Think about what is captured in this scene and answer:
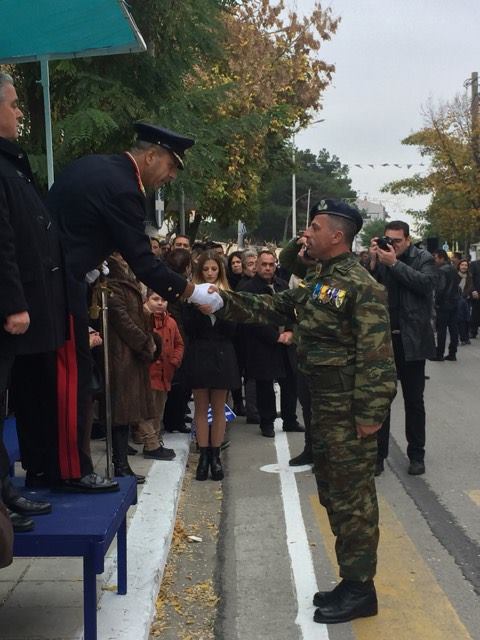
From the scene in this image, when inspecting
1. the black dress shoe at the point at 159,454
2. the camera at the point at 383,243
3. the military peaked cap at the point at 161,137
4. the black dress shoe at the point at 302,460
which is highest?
the military peaked cap at the point at 161,137

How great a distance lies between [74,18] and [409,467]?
4.41 m

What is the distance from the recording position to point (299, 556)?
5.30m

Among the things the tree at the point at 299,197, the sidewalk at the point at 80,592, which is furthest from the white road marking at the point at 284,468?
the tree at the point at 299,197

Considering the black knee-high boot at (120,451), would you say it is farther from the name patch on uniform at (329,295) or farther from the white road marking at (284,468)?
the name patch on uniform at (329,295)

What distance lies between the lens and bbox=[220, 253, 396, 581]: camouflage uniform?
13.7ft

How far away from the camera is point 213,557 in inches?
211

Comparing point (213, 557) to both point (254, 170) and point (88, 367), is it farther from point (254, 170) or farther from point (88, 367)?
point (254, 170)

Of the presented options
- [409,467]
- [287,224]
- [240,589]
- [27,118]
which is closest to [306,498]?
[409,467]

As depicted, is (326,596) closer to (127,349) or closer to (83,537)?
(83,537)

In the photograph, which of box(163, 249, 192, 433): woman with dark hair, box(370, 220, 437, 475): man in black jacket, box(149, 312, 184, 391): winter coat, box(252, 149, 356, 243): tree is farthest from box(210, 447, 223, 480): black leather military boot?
box(252, 149, 356, 243): tree

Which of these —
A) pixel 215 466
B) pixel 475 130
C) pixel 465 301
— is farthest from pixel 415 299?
pixel 475 130

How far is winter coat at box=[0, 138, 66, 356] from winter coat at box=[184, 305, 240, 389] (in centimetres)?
329

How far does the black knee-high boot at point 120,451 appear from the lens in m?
6.72

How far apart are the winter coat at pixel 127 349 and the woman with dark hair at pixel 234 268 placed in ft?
12.9
